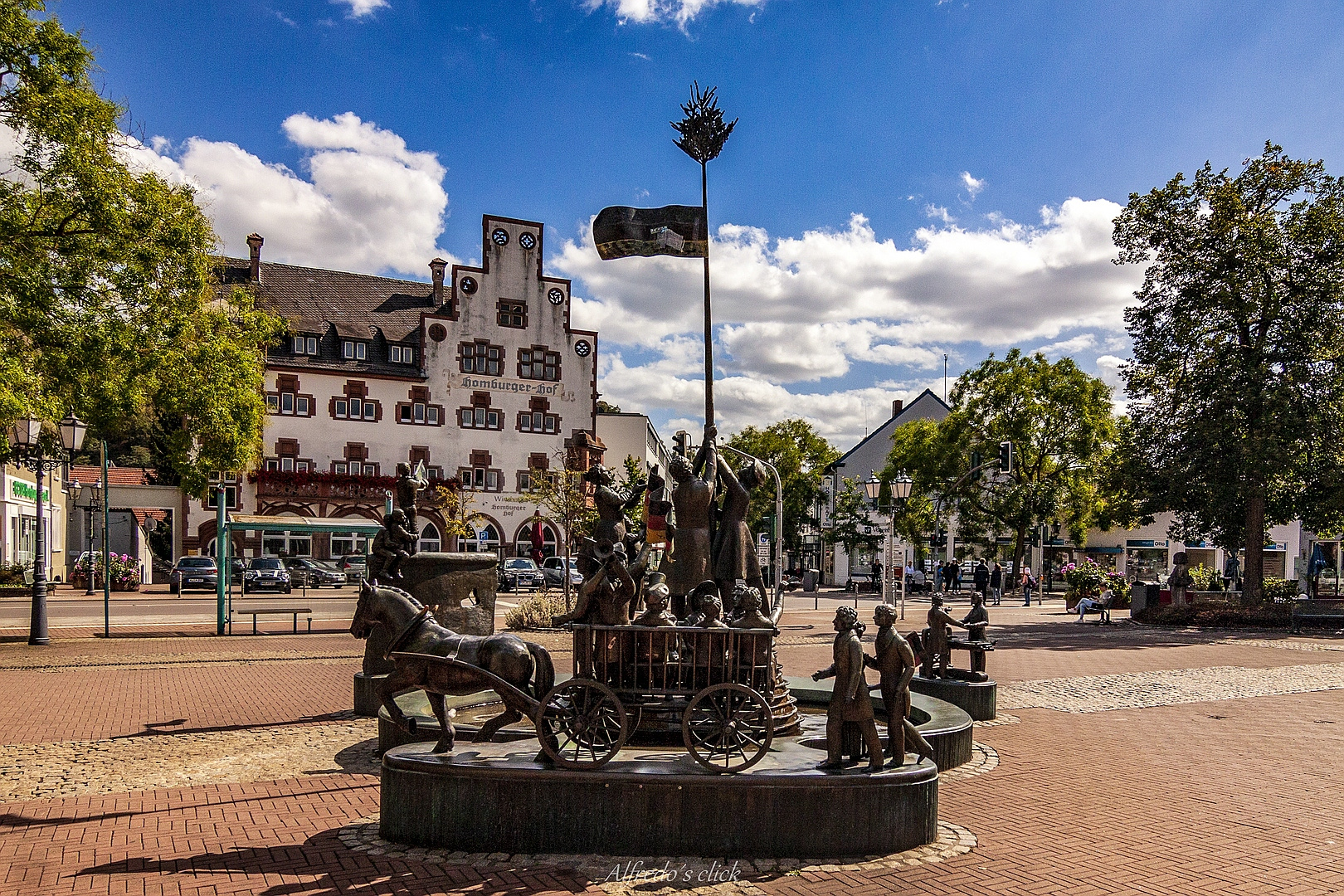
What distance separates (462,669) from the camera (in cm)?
733

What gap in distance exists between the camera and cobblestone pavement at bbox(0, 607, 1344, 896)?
20.1ft

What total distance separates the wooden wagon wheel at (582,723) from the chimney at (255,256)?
48961 millimetres

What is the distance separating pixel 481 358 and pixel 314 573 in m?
14.2

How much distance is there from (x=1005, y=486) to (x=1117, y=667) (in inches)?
1143

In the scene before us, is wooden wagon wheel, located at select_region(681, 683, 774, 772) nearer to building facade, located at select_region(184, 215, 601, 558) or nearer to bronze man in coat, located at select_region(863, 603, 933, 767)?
bronze man in coat, located at select_region(863, 603, 933, 767)

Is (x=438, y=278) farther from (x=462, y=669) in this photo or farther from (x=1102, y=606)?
(x=462, y=669)

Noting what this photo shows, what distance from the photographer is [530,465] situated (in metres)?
50.8

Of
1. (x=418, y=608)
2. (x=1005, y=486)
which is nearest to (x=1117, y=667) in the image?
(x=418, y=608)

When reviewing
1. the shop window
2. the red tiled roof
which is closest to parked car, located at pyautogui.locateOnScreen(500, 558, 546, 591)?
the shop window

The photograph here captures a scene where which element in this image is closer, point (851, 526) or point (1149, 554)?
point (851, 526)

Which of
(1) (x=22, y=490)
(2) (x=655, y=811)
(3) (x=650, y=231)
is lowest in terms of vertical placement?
(2) (x=655, y=811)

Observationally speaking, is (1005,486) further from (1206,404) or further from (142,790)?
(142,790)

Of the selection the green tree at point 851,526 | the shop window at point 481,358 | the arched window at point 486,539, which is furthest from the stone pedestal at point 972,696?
the shop window at point 481,358

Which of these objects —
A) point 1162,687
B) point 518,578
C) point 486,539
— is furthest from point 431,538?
point 1162,687
